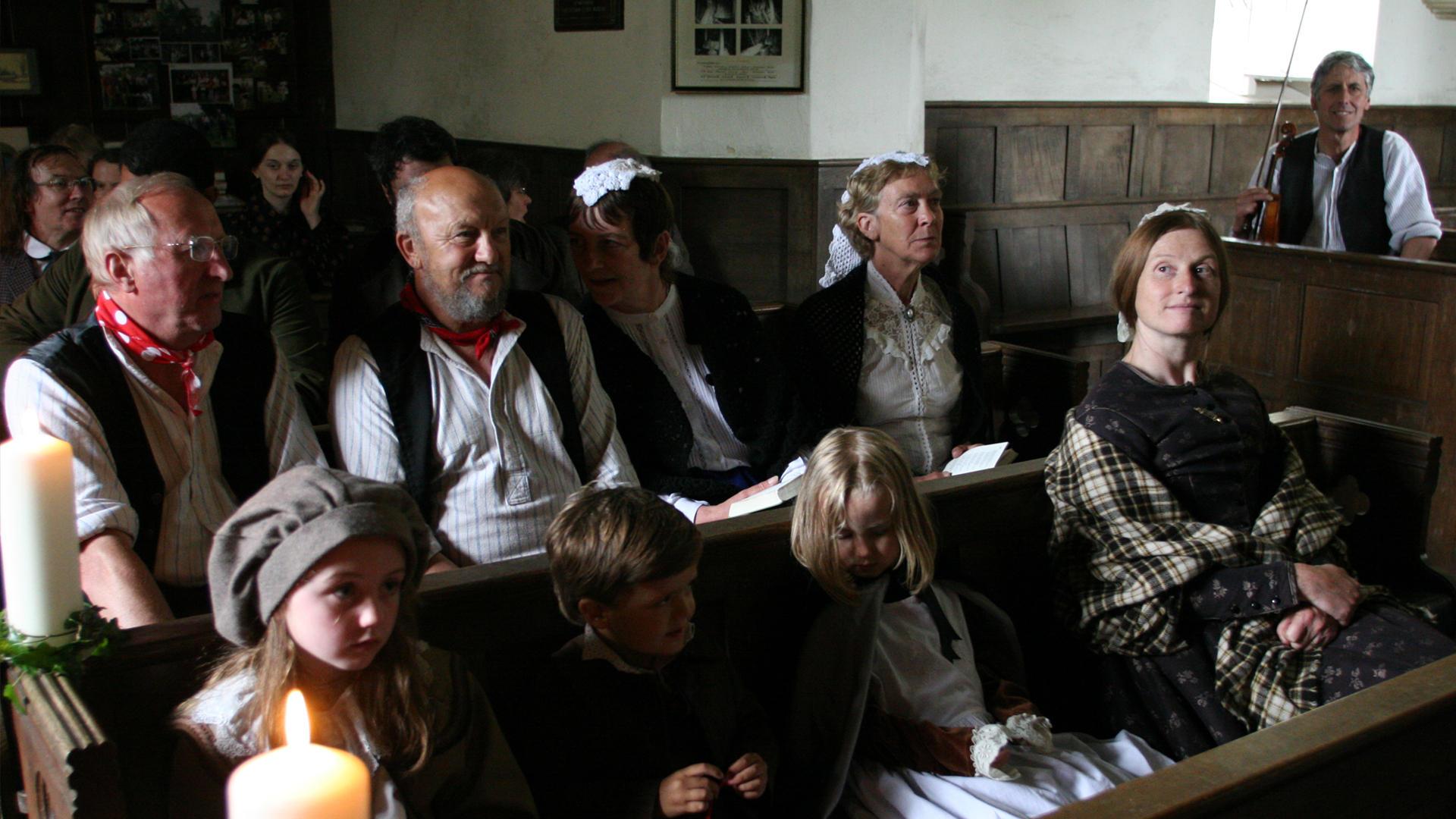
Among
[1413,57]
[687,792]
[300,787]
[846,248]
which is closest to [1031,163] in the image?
[846,248]

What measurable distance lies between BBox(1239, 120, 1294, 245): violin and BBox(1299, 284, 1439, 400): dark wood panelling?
0.42 meters

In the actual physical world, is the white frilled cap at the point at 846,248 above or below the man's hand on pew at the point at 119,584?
above

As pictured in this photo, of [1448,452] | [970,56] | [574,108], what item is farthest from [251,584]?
[970,56]

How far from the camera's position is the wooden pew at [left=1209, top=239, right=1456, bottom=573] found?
4.13 m

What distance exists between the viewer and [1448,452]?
427 cm

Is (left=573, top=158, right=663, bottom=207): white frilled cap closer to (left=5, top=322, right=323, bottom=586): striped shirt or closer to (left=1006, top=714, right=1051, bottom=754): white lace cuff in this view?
(left=5, top=322, right=323, bottom=586): striped shirt

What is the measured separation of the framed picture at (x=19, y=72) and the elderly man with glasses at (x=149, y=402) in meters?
6.02

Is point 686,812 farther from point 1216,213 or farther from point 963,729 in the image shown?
point 1216,213

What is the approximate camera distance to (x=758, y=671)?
7.39ft

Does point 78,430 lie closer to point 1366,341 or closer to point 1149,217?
point 1149,217

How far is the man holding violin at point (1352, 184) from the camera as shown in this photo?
472 cm

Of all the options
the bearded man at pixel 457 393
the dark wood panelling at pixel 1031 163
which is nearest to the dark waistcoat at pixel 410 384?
the bearded man at pixel 457 393

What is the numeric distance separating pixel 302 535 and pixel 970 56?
5.69 m

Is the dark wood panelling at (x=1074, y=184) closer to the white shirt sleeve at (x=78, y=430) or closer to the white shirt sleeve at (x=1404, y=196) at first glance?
the white shirt sleeve at (x=1404, y=196)
